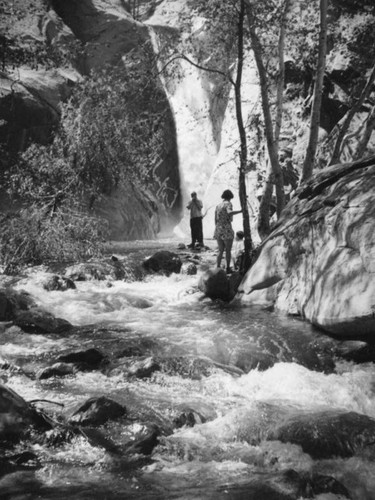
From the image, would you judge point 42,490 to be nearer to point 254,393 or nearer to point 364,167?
point 254,393

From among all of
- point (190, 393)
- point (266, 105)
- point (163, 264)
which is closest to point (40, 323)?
point (190, 393)

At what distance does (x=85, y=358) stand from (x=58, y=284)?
4.67 m

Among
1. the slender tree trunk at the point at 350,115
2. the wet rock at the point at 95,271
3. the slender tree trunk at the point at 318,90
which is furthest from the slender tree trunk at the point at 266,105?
the wet rock at the point at 95,271

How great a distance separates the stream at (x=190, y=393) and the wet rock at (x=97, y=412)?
9 cm

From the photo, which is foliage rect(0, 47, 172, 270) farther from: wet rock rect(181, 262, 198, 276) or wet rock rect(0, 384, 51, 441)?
wet rock rect(0, 384, 51, 441)

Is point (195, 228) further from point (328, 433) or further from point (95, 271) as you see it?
point (328, 433)

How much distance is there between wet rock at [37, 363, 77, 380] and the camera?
5.81 meters

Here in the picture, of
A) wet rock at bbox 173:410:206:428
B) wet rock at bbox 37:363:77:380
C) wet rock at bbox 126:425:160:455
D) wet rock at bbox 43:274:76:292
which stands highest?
wet rock at bbox 43:274:76:292

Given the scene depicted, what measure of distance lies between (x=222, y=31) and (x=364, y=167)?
19.5 ft

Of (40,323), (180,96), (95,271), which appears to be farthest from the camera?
(180,96)

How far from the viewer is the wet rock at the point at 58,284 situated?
10523mm

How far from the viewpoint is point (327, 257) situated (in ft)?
25.8

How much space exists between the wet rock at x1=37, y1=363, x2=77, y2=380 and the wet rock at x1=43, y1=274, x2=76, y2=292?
4.70 m

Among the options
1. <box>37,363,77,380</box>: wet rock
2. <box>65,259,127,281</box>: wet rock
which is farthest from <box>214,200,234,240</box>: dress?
<box>37,363,77,380</box>: wet rock
